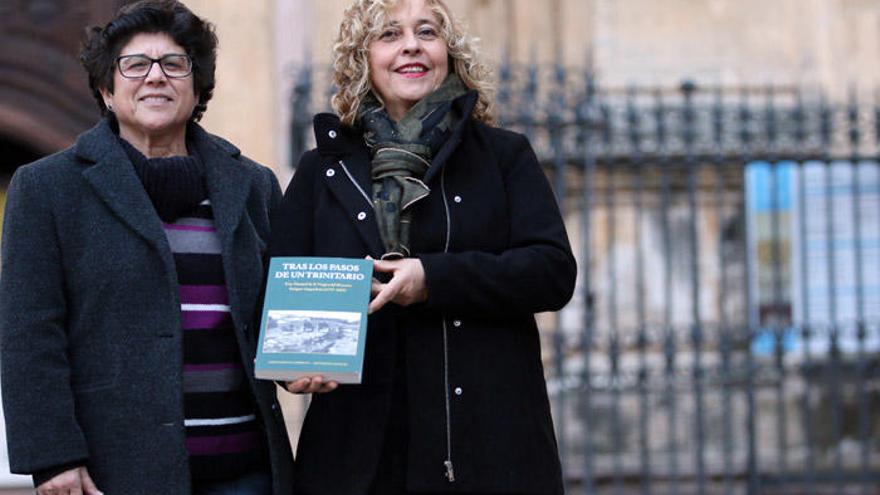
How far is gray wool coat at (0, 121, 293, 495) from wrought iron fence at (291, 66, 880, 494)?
4217 mm

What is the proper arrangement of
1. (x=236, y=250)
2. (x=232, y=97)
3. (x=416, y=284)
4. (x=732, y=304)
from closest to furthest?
(x=416, y=284) < (x=236, y=250) < (x=232, y=97) < (x=732, y=304)

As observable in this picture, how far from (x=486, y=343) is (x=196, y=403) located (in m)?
0.67

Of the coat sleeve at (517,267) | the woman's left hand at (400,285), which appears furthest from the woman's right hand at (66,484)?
the coat sleeve at (517,267)

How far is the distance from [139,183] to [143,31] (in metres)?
0.36

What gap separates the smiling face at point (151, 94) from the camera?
329 centimetres

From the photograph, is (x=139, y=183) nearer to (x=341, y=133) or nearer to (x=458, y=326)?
(x=341, y=133)

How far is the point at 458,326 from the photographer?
10.3 feet

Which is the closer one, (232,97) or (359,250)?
(359,250)

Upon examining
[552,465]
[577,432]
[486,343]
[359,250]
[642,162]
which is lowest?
[577,432]

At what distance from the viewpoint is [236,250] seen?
3.36 metres

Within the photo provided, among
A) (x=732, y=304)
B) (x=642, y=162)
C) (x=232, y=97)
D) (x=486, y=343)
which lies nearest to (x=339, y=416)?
(x=486, y=343)

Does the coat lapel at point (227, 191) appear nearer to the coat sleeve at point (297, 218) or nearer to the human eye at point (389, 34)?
the coat sleeve at point (297, 218)

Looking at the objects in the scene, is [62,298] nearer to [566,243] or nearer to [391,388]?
[391,388]

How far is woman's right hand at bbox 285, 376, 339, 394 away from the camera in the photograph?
9.94 ft
